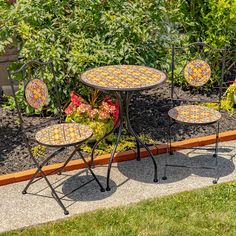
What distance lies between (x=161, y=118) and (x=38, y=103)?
2.39 meters

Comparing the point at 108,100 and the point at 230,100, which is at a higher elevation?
the point at 108,100

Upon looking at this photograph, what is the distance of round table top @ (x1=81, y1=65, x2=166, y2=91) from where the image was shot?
4730mm

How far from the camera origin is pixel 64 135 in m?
4.73

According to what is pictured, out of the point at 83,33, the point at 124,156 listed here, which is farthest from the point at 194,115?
the point at 83,33

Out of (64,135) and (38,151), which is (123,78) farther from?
(38,151)

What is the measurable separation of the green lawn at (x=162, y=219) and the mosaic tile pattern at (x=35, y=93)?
132 cm

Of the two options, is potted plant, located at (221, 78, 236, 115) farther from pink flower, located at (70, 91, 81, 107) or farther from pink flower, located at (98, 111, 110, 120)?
pink flower, located at (70, 91, 81, 107)

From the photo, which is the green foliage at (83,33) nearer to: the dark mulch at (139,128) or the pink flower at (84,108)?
the pink flower at (84,108)

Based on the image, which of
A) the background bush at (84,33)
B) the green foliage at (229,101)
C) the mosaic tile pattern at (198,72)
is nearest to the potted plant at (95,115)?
the background bush at (84,33)

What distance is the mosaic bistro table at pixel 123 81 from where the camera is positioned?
15.5 feet

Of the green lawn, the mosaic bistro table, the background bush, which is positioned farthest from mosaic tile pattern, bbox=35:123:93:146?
the background bush

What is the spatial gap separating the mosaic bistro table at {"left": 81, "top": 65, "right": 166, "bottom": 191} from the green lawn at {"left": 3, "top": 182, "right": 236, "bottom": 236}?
1.71 feet

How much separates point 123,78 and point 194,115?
3.14ft

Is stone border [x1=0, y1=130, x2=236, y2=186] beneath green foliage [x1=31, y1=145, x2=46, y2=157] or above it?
beneath
